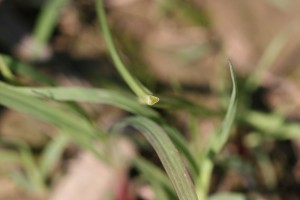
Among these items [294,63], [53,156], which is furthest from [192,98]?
[53,156]

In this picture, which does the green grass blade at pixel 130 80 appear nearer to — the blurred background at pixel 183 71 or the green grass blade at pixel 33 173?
the blurred background at pixel 183 71

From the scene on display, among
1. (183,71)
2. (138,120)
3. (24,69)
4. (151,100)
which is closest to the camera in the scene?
(151,100)

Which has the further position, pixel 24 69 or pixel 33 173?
pixel 33 173

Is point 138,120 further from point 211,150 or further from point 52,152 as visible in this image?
point 52,152

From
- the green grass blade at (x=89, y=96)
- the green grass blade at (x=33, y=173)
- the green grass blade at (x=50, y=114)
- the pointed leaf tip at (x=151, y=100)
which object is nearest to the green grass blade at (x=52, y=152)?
the green grass blade at (x=33, y=173)

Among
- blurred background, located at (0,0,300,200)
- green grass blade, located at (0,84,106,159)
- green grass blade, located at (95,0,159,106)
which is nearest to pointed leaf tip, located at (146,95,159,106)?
green grass blade, located at (95,0,159,106)

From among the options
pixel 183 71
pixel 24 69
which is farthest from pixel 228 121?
pixel 183 71

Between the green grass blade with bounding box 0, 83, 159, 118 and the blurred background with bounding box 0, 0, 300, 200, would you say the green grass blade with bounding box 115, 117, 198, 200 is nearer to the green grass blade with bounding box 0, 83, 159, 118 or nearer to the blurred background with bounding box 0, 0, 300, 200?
the green grass blade with bounding box 0, 83, 159, 118
